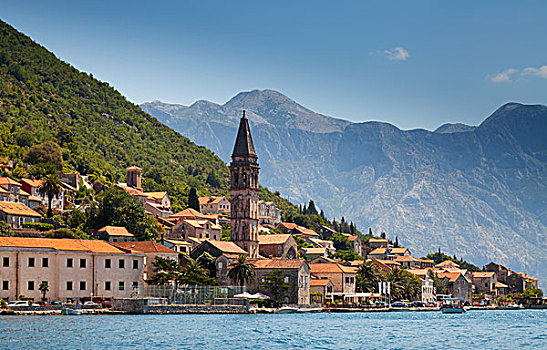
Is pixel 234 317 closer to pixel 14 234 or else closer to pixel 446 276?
pixel 14 234

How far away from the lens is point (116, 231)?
12412 centimetres

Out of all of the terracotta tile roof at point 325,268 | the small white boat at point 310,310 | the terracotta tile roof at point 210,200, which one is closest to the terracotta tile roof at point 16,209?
the small white boat at point 310,310

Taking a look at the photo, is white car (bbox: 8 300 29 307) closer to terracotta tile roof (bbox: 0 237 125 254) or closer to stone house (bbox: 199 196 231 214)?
terracotta tile roof (bbox: 0 237 125 254)

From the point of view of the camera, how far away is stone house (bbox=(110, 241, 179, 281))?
108 m

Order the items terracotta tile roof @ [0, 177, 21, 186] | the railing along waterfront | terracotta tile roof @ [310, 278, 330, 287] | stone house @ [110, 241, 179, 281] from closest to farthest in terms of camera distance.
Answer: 1. the railing along waterfront
2. stone house @ [110, 241, 179, 281]
3. terracotta tile roof @ [310, 278, 330, 287]
4. terracotta tile roof @ [0, 177, 21, 186]

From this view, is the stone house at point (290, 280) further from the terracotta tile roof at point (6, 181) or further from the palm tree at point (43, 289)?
the terracotta tile roof at point (6, 181)

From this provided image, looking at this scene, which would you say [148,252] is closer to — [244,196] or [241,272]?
[241,272]

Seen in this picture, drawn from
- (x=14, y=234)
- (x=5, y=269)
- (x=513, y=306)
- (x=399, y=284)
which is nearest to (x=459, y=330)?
(x=5, y=269)

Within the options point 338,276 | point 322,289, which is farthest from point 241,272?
point 338,276

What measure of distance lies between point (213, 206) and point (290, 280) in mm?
76971

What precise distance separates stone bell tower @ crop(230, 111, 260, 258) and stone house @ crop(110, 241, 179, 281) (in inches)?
953

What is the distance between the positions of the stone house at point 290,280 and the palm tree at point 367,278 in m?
22.5

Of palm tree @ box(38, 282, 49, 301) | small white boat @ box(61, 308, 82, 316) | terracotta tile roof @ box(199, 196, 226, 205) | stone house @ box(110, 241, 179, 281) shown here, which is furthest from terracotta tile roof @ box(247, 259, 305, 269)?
terracotta tile roof @ box(199, 196, 226, 205)

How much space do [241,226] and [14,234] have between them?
129 ft
